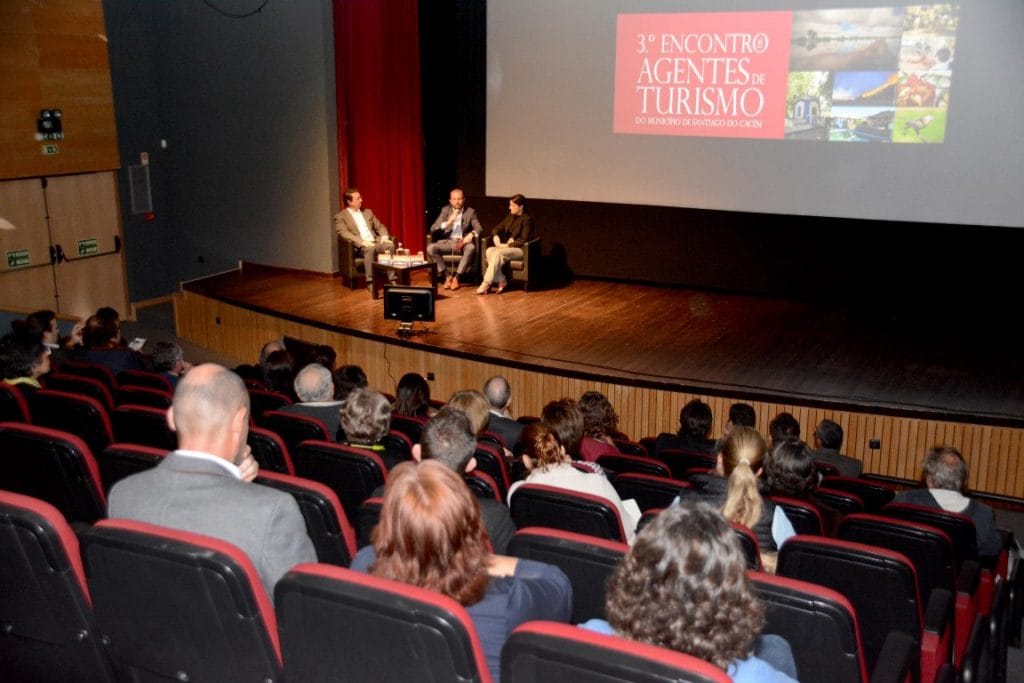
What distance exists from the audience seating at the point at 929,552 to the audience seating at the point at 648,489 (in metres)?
0.62

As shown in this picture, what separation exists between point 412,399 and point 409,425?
0.50 m

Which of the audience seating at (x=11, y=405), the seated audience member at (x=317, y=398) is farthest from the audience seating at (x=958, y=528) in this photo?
the audience seating at (x=11, y=405)

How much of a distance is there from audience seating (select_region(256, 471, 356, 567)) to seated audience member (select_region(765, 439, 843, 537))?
1781mm

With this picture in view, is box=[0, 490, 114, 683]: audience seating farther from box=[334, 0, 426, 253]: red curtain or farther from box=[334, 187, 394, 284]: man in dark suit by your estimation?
box=[334, 0, 426, 253]: red curtain

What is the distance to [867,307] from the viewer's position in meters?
9.90

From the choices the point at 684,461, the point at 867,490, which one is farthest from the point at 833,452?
the point at 684,461

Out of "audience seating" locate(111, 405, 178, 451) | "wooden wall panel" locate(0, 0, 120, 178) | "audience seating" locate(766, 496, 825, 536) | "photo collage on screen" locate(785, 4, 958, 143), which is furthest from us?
"wooden wall panel" locate(0, 0, 120, 178)

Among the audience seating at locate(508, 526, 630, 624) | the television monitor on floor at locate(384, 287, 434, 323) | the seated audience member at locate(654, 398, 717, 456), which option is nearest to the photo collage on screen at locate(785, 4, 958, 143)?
the television monitor on floor at locate(384, 287, 434, 323)

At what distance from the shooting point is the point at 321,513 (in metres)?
2.73

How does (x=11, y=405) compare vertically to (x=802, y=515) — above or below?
above

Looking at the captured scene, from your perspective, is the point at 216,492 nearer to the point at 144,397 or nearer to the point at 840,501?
the point at 840,501

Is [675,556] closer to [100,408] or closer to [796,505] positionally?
[796,505]

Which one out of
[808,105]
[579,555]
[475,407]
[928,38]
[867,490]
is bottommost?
[867,490]

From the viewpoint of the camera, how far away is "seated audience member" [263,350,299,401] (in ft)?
19.7
